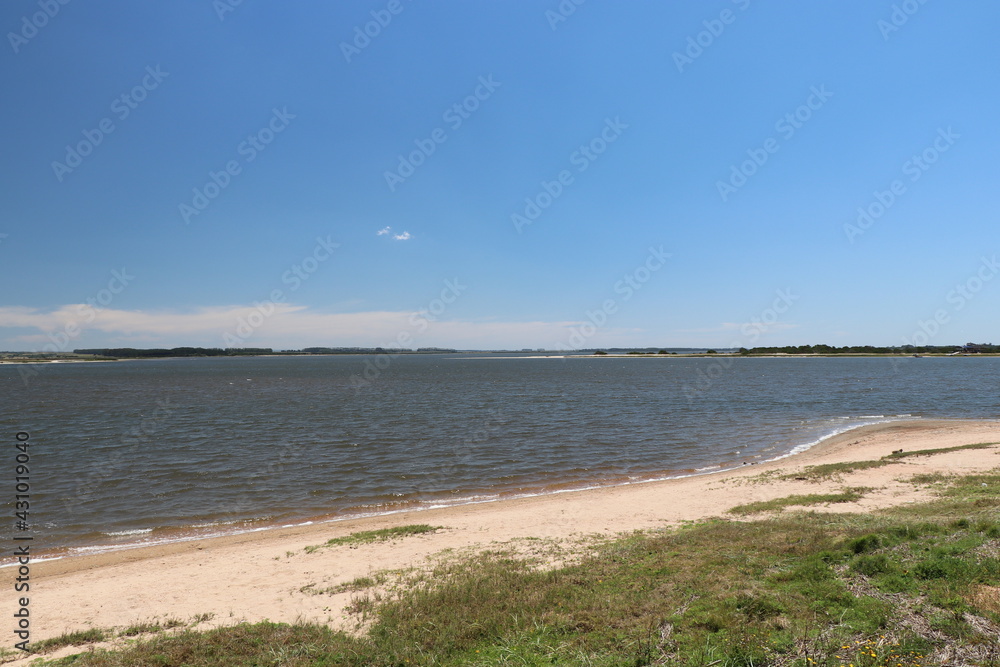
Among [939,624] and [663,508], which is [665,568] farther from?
[663,508]

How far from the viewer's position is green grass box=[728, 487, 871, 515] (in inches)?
620

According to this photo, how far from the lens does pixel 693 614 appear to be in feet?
25.3

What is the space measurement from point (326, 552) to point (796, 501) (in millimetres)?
14677

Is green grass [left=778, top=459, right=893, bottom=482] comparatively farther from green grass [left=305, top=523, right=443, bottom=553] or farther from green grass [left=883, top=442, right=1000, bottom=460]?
green grass [left=305, top=523, right=443, bottom=553]

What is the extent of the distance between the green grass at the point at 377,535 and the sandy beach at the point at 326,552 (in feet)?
1.45

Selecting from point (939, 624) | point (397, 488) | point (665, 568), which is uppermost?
point (939, 624)

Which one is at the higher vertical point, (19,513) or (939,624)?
(939,624)

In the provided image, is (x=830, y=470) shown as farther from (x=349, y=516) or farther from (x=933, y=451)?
(x=349, y=516)

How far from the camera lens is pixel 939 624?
21.6 ft

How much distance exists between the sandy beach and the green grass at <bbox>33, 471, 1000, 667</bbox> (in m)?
1.50

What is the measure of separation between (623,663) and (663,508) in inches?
472

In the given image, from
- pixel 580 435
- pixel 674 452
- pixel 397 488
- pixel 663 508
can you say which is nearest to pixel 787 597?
pixel 663 508

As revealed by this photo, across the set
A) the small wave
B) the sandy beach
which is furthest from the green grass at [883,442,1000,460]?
the small wave

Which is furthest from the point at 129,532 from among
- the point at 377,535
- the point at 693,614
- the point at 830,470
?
the point at 830,470
